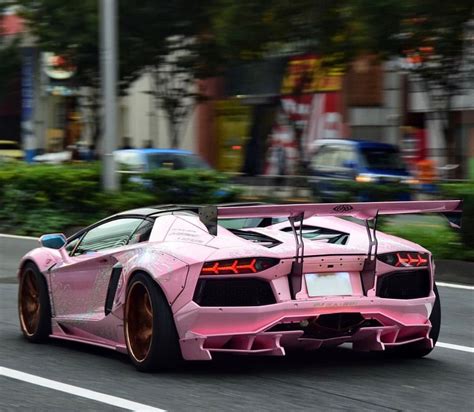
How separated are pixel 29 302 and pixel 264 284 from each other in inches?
111

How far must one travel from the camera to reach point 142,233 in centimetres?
745

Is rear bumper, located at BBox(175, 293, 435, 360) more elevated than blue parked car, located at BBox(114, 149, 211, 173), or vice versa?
blue parked car, located at BBox(114, 149, 211, 173)

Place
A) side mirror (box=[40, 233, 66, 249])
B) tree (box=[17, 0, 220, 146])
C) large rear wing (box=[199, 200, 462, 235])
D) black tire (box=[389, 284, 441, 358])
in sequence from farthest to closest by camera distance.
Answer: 1. tree (box=[17, 0, 220, 146])
2. side mirror (box=[40, 233, 66, 249])
3. black tire (box=[389, 284, 441, 358])
4. large rear wing (box=[199, 200, 462, 235])

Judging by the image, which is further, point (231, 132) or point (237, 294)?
point (231, 132)

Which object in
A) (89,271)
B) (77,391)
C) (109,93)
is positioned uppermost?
(109,93)

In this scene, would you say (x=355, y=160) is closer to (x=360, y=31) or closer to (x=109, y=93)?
(x=360, y=31)

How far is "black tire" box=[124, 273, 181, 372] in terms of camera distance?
6.68 metres

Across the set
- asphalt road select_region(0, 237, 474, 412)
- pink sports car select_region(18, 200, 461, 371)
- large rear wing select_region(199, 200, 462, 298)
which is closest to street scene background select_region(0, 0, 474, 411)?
asphalt road select_region(0, 237, 474, 412)

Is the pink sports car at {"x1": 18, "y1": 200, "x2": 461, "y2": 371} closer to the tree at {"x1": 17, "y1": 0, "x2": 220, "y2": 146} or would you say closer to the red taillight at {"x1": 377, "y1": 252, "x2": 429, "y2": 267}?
the red taillight at {"x1": 377, "y1": 252, "x2": 429, "y2": 267}

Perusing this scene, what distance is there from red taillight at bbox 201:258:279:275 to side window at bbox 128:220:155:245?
880 millimetres

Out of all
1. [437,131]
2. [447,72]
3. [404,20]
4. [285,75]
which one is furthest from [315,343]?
[437,131]

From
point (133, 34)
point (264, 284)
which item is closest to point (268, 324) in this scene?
point (264, 284)

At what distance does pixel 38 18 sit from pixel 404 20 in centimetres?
888

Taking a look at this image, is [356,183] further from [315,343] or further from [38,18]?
[38,18]
